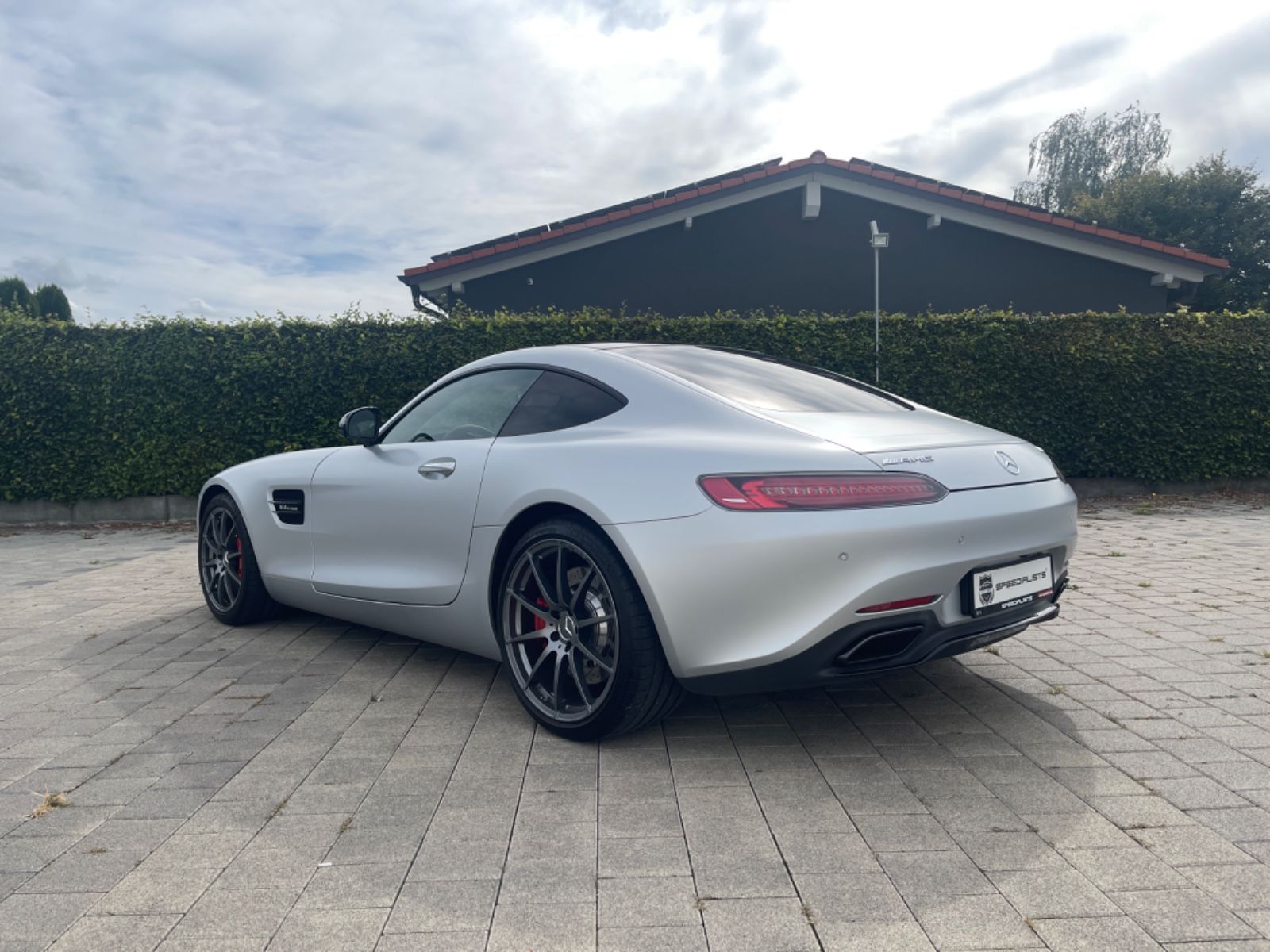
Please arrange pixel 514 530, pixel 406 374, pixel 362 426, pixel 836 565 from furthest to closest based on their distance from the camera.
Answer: pixel 406 374 < pixel 362 426 < pixel 514 530 < pixel 836 565

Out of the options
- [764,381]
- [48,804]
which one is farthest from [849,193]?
[48,804]

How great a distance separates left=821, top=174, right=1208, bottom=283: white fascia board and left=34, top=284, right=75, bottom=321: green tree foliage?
42.5 feet

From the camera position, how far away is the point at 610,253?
12711 millimetres

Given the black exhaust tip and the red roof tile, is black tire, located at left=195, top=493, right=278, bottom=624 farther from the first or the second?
the red roof tile

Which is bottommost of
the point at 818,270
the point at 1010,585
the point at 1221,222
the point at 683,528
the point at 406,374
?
the point at 1010,585

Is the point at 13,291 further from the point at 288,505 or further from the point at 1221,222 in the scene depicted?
the point at 1221,222

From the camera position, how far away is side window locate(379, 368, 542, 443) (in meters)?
3.63

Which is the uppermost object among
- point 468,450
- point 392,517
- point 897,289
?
point 897,289

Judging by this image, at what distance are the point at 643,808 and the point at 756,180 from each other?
436 inches

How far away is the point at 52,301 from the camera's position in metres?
15.6

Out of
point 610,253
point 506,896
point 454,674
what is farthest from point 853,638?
point 610,253

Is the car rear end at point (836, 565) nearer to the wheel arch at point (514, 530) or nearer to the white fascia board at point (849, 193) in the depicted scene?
the wheel arch at point (514, 530)

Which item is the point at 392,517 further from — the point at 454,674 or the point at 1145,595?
the point at 1145,595

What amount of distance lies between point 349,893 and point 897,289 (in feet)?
39.9
